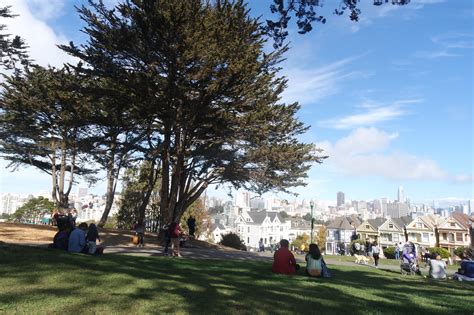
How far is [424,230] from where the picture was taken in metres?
69.1

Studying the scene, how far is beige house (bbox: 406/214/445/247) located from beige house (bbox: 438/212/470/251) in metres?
1.55

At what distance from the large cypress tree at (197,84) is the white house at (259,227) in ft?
275

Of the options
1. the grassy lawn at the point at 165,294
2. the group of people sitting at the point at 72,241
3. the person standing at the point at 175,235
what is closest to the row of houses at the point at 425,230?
the person standing at the point at 175,235

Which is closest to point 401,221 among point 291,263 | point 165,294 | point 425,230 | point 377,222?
point 377,222

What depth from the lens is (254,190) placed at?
25.2 metres

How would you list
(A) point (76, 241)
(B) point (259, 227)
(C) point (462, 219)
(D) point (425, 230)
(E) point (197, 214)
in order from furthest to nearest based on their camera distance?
(B) point (259, 227)
(D) point (425, 230)
(C) point (462, 219)
(E) point (197, 214)
(A) point (76, 241)

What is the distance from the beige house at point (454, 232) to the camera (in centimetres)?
6306

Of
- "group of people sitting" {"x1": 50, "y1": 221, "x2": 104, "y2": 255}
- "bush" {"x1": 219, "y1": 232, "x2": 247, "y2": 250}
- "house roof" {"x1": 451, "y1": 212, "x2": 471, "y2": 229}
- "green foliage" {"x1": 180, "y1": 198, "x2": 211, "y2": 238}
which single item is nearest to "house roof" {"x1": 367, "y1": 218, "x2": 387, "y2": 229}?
"house roof" {"x1": 451, "y1": 212, "x2": 471, "y2": 229}

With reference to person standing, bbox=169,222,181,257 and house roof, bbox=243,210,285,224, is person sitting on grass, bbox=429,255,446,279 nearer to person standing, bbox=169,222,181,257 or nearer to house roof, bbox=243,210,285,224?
person standing, bbox=169,222,181,257

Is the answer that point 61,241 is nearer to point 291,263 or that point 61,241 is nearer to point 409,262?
point 291,263

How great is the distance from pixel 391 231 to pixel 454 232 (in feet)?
45.0

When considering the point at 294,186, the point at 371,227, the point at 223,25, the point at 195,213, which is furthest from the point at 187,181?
the point at 371,227

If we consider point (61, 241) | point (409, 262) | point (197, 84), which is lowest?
point (409, 262)

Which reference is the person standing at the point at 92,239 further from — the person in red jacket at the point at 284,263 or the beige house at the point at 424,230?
the beige house at the point at 424,230
